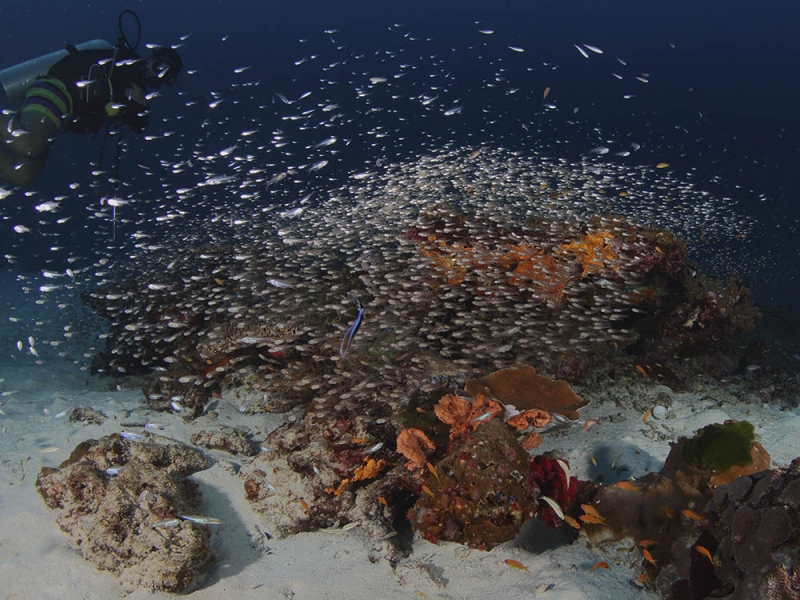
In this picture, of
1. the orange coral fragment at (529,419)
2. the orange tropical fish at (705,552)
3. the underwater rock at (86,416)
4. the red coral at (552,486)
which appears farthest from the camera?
the underwater rock at (86,416)

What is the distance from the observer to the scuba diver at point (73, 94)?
10203 millimetres

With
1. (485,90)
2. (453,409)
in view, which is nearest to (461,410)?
(453,409)

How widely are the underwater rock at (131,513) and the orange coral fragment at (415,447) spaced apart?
2.04 m

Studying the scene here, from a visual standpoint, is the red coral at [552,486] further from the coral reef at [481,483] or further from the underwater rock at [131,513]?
the underwater rock at [131,513]

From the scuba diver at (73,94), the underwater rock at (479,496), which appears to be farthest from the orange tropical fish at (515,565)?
the scuba diver at (73,94)

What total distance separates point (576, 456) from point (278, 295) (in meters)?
5.35

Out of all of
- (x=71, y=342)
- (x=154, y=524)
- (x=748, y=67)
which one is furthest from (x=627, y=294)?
(x=748, y=67)

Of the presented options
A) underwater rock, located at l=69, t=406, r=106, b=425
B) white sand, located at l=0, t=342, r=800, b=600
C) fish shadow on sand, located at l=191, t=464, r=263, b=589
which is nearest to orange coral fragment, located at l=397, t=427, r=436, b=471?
white sand, located at l=0, t=342, r=800, b=600

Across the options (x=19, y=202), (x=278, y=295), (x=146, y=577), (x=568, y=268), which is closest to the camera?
(x=146, y=577)

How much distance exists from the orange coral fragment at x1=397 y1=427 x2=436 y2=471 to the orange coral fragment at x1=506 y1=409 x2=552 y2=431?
97 cm

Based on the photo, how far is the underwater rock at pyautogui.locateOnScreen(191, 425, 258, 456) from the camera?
566cm

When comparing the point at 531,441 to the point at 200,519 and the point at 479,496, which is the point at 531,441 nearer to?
the point at 479,496

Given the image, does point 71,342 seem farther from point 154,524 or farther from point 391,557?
point 391,557

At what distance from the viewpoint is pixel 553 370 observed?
6496mm
